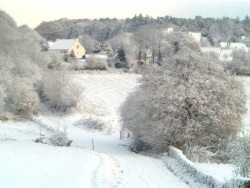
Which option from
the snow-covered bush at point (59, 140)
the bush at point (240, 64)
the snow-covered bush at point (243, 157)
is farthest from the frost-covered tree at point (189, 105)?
the bush at point (240, 64)

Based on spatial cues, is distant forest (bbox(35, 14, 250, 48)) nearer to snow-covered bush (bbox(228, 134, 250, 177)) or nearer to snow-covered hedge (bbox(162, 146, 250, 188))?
Answer: snow-covered hedge (bbox(162, 146, 250, 188))

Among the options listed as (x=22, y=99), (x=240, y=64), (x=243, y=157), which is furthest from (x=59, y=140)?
(x=240, y=64)

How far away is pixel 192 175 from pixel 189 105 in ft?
33.4

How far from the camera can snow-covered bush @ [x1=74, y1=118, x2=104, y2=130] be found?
46000mm

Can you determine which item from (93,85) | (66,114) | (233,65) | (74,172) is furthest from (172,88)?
(233,65)

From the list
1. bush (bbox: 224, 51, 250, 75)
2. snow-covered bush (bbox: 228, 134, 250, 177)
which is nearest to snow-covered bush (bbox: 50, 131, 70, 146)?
snow-covered bush (bbox: 228, 134, 250, 177)

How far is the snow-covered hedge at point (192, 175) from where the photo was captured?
1625 cm

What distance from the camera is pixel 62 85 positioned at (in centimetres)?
5619

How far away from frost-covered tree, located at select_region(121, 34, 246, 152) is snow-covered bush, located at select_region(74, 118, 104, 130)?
13.8 meters

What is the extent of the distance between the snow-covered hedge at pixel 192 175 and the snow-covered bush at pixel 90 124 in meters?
19.4

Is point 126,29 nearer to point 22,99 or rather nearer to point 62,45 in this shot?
point 62,45

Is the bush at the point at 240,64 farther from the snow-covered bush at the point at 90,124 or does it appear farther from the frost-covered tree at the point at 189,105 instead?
the frost-covered tree at the point at 189,105

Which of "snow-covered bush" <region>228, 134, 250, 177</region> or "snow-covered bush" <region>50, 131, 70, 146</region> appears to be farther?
"snow-covered bush" <region>50, 131, 70, 146</region>

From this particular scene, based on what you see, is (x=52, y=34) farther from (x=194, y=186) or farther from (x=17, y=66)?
(x=194, y=186)
